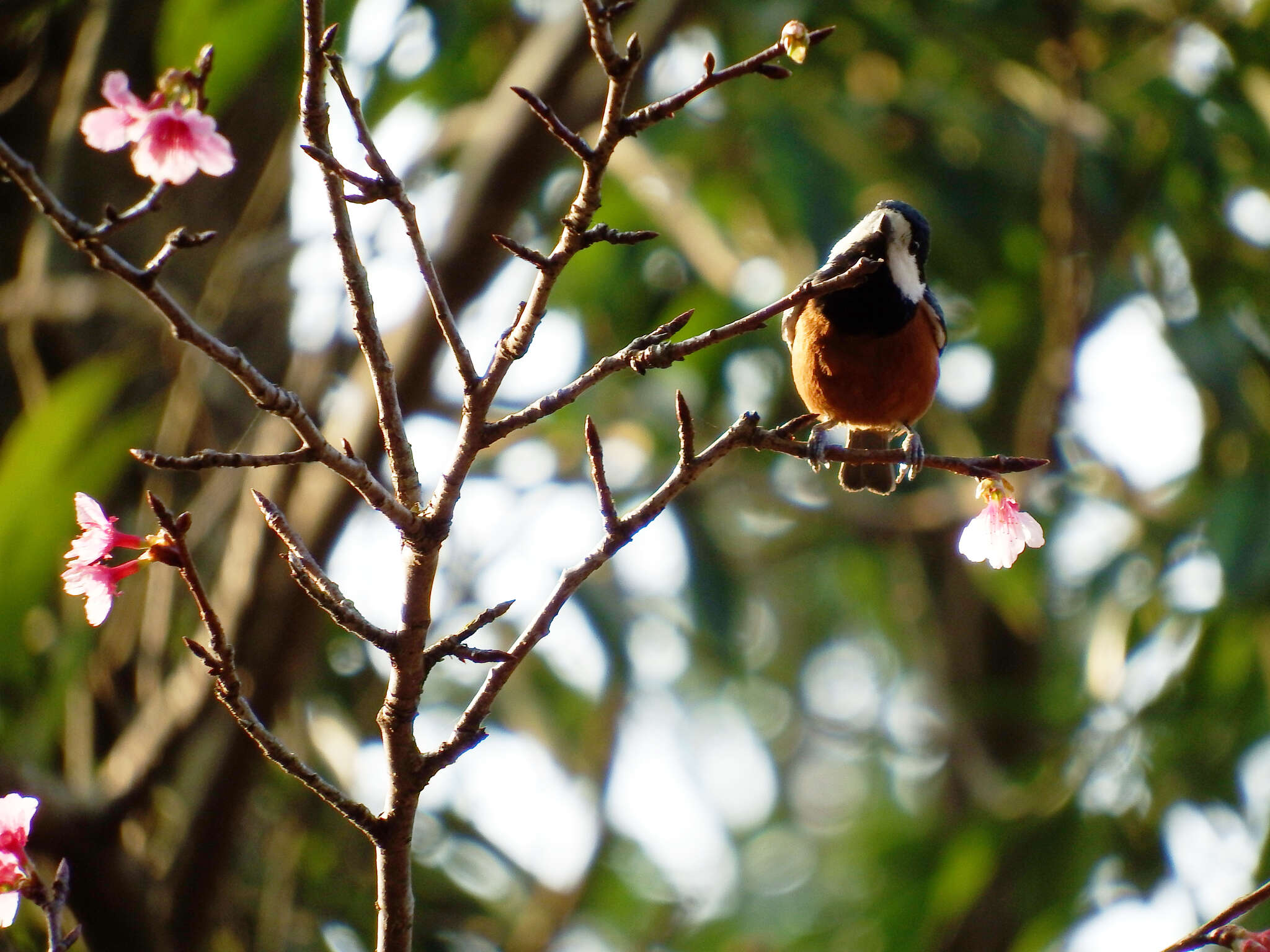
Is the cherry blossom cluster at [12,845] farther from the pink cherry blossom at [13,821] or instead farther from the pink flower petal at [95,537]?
the pink flower petal at [95,537]

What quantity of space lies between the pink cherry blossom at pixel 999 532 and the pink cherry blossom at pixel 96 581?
1093 mm

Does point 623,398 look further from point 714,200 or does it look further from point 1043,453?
point 1043,453

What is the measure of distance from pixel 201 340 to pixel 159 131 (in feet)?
1.43

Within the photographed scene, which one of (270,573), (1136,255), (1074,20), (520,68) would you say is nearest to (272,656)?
(270,573)

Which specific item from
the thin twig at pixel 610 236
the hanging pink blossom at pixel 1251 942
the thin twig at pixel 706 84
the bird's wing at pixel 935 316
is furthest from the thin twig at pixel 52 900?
the bird's wing at pixel 935 316

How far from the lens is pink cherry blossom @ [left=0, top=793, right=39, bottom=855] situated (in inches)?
57.1

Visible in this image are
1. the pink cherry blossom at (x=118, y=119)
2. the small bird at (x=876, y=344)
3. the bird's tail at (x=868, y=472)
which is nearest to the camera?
the pink cherry blossom at (x=118, y=119)

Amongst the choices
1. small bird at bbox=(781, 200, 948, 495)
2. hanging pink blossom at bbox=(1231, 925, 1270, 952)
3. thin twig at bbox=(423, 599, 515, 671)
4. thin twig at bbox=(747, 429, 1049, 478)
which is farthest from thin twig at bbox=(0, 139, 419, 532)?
small bird at bbox=(781, 200, 948, 495)

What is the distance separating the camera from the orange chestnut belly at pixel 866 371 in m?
2.85

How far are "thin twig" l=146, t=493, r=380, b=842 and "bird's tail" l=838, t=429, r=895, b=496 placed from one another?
2.15m

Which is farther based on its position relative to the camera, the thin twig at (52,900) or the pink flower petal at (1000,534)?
the pink flower petal at (1000,534)

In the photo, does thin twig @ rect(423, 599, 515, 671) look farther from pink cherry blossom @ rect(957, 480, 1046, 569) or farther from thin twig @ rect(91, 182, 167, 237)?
pink cherry blossom @ rect(957, 480, 1046, 569)

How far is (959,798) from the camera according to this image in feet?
22.6

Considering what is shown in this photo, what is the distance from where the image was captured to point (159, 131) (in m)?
1.47
